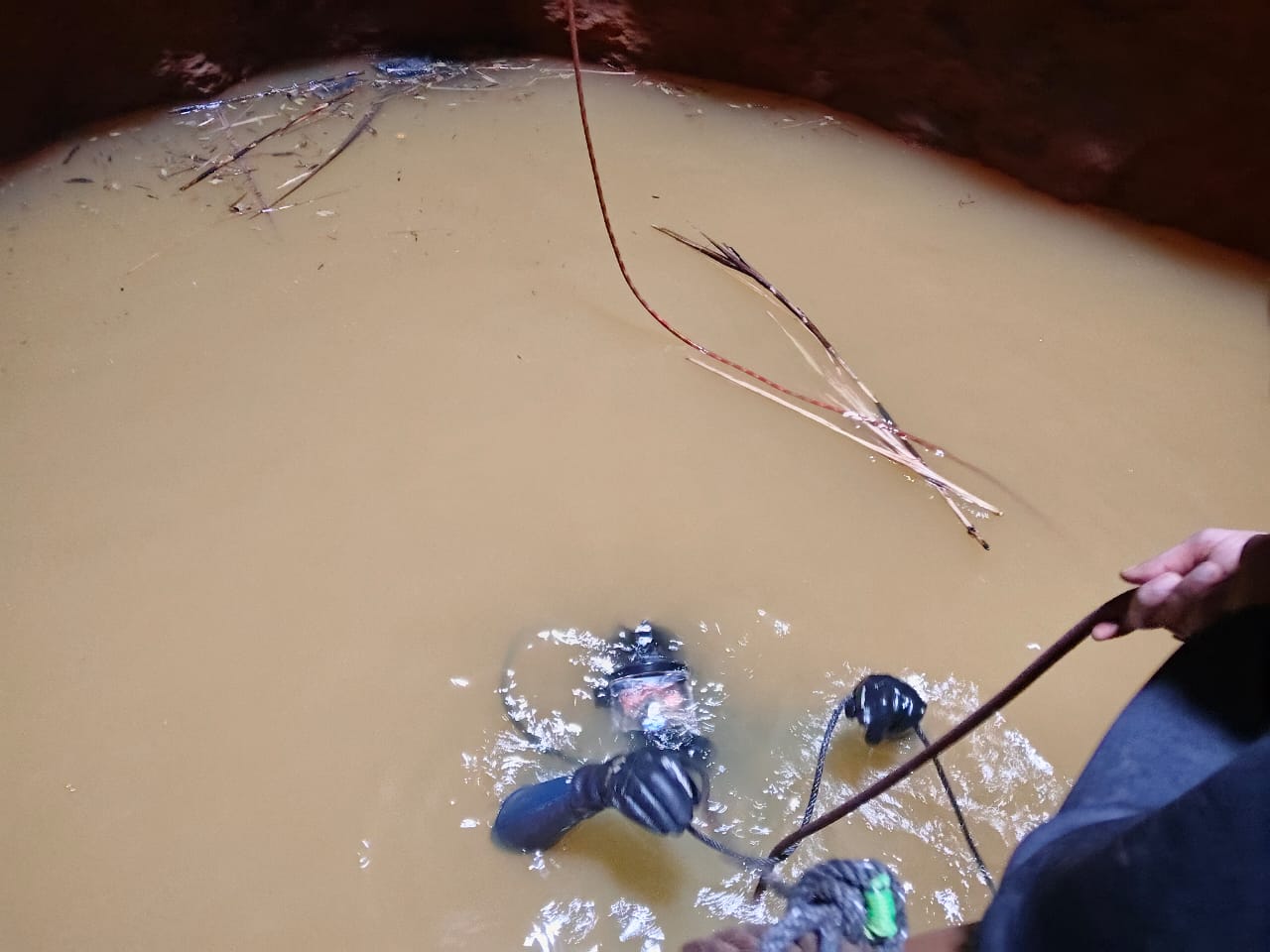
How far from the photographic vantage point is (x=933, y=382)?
70.5 inches

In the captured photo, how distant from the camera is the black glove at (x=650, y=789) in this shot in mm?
1056

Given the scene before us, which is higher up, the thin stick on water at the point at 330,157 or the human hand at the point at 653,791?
the thin stick on water at the point at 330,157

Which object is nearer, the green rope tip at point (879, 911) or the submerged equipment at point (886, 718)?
the green rope tip at point (879, 911)

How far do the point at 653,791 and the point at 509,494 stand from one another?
26.9 inches

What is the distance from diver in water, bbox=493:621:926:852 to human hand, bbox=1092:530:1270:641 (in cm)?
51

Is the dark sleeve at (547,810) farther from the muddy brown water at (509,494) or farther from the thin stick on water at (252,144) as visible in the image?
the thin stick on water at (252,144)

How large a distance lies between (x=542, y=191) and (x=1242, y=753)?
188 centimetres

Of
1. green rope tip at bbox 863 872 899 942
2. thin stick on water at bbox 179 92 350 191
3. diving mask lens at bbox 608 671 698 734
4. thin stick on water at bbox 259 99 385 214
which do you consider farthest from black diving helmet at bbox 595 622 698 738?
thin stick on water at bbox 179 92 350 191

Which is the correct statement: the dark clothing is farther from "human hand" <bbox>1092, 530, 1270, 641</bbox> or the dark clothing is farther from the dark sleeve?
the dark sleeve

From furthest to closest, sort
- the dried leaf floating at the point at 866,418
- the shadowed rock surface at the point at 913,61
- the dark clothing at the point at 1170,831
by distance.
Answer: the shadowed rock surface at the point at 913,61 < the dried leaf floating at the point at 866,418 < the dark clothing at the point at 1170,831

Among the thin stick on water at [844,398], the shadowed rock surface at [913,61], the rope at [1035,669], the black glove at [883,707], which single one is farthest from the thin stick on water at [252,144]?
the rope at [1035,669]

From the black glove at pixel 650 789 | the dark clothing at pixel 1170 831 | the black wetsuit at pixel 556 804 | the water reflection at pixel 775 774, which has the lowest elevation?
the water reflection at pixel 775 774

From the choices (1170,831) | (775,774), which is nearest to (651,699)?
(775,774)

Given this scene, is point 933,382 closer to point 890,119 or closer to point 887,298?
point 887,298
